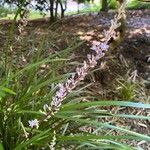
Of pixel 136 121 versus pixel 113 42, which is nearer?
pixel 136 121

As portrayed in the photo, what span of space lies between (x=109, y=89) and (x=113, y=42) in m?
0.76

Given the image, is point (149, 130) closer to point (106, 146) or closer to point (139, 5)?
point (106, 146)

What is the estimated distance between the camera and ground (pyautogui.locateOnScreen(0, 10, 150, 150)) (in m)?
4.26

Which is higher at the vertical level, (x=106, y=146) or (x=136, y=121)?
(x=106, y=146)

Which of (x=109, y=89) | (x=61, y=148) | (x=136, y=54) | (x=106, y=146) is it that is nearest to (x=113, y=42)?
(x=136, y=54)

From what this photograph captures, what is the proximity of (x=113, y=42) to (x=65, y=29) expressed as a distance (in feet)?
3.58

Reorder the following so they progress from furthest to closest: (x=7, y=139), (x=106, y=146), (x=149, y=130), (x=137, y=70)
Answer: (x=137, y=70) → (x=149, y=130) → (x=7, y=139) → (x=106, y=146)

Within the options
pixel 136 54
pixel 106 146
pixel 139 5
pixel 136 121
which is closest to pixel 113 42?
pixel 136 54

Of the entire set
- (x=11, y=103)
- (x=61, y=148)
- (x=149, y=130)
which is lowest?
(x=149, y=130)

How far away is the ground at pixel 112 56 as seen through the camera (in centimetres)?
426

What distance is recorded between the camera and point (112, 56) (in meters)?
4.92

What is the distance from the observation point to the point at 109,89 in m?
4.44

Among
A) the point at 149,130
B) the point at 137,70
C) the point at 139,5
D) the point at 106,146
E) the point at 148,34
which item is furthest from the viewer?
the point at 139,5

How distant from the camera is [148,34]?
574cm
